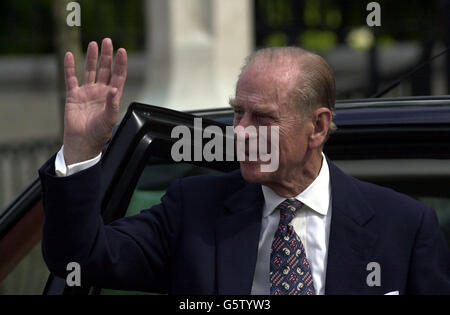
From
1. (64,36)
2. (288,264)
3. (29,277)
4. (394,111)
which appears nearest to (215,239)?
(288,264)

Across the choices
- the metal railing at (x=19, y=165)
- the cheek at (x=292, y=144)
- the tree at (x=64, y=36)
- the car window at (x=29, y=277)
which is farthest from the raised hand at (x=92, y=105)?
the metal railing at (x=19, y=165)

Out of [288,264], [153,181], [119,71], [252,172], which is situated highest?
[119,71]

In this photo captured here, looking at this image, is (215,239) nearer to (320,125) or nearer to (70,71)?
(320,125)

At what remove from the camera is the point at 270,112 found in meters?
2.21

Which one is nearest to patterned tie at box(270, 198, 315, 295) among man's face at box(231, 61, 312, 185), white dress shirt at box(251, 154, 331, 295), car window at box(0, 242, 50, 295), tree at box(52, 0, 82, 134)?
white dress shirt at box(251, 154, 331, 295)

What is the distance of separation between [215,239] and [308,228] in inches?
8.5

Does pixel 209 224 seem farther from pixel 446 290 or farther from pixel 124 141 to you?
Answer: pixel 446 290

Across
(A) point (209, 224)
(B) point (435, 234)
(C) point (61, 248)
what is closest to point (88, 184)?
(C) point (61, 248)

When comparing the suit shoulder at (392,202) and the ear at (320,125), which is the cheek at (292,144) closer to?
the ear at (320,125)

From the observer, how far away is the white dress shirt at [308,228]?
88.7 inches

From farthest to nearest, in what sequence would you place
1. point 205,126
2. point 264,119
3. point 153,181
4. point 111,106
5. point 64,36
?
point 64,36
point 153,181
point 205,126
point 264,119
point 111,106

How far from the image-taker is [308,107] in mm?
2279

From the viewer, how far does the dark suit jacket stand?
214 cm
